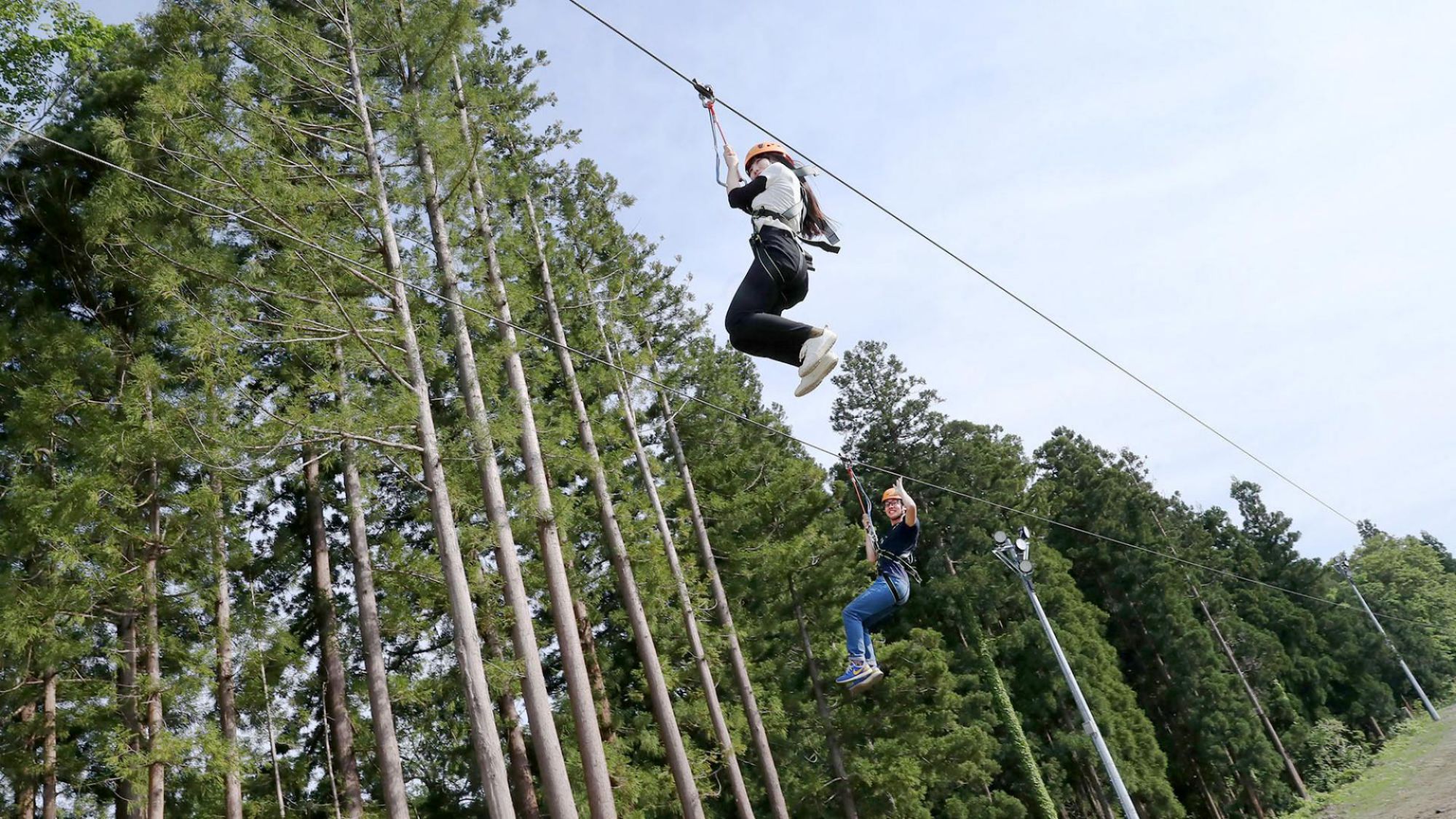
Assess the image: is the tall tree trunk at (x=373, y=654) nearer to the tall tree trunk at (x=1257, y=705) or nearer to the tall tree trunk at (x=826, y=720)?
the tall tree trunk at (x=826, y=720)

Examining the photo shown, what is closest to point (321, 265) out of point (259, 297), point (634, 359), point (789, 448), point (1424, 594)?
point (259, 297)

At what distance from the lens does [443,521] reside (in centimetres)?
838

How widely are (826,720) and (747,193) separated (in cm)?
1631

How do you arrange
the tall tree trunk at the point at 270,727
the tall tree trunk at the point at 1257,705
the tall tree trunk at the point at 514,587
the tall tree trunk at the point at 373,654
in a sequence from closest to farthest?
the tall tree trunk at the point at 514,587 < the tall tree trunk at the point at 373,654 < the tall tree trunk at the point at 270,727 < the tall tree trunk at the point at 1257,705

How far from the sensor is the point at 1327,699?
39.4 m

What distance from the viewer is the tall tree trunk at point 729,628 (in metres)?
16.4

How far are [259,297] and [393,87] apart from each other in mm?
3540

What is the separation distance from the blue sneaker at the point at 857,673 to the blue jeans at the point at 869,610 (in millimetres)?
162

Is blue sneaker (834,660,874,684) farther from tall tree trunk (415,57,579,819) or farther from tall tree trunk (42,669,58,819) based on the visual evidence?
tall tree trunk (42,669,58,819)

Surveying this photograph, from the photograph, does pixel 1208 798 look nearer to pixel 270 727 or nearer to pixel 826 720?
pixel 826 720

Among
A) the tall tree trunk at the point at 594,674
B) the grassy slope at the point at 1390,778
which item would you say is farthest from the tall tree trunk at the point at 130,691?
the grassy slope at the point at 1390,778

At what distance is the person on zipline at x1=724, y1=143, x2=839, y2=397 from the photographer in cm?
471

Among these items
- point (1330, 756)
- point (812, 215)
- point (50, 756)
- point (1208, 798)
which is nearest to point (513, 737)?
point (50, 756)

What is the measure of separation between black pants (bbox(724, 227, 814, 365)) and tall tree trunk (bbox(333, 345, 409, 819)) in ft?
22.4
